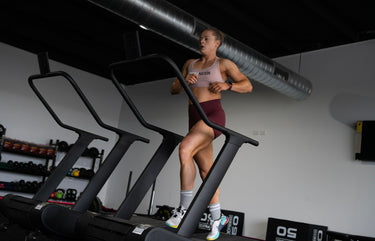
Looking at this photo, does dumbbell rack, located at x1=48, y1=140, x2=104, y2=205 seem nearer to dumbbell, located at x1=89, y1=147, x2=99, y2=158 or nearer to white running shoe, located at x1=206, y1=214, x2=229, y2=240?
dumbbell, located at x1=89, y1=147, x2=99, y2=158

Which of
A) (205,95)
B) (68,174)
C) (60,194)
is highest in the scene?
(205,95)

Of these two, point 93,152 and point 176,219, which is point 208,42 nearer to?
point 176,219

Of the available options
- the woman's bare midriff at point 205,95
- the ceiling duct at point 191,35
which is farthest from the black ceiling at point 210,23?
the woman's bare midriff at point 205,95

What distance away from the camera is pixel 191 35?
4672 mm

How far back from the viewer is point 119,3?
3914mm

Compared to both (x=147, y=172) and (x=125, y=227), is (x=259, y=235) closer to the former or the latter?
(x=147, y=172)

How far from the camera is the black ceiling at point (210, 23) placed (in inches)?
201

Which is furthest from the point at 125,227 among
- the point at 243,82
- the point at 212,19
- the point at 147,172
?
the point at 212,19

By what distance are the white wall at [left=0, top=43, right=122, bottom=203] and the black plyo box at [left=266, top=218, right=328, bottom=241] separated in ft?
15.3

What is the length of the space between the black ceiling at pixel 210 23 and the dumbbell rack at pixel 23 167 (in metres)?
2.07

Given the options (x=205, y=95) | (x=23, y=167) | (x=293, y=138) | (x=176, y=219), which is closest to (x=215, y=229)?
(x=176, y=219)

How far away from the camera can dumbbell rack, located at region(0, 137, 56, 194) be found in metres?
6.99

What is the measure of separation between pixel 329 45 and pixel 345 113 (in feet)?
3.82

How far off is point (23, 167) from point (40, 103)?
150 cm
